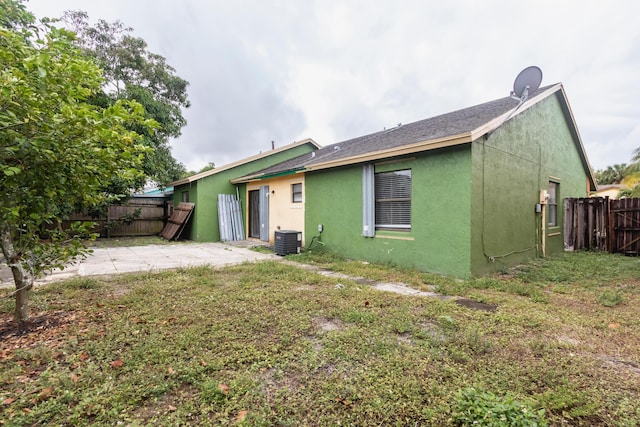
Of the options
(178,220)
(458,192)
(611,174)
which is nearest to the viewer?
(458,192)

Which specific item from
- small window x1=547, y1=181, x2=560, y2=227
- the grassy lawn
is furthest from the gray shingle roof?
the grassy lawn

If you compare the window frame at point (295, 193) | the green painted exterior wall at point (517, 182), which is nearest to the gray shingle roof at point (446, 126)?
the green painted exterior wall at point (517, 182)

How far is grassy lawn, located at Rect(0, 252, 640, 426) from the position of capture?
1683 mm

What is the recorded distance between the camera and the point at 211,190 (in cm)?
1183

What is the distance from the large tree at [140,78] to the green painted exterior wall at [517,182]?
11.2 m

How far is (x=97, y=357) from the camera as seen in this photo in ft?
7.55

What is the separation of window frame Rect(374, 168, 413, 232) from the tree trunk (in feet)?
19.4

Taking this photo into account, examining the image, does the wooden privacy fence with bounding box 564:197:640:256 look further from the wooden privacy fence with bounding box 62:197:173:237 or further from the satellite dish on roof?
the wooden privacy fence with bounding box 62:197:173:237

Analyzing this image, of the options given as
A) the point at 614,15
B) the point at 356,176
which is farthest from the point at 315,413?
the point at 614,15

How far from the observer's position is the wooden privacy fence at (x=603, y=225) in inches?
323

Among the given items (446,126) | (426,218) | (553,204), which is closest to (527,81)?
(446,126)

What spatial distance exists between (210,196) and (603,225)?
13772 millimetres

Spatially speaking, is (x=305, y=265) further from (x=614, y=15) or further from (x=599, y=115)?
(x=599, y=115)

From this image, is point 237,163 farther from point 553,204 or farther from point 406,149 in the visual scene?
point 553,204
